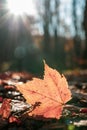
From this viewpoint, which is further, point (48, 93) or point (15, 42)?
point (15, 42)

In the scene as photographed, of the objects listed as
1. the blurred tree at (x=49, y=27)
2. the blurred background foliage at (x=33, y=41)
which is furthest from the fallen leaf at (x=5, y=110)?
the blurred tree at (x=49, y=27)

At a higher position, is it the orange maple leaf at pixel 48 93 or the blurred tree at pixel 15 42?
the blurred tree at pixel 15 42

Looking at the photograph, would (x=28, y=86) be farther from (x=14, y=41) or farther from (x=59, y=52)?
(x=59, y=52)

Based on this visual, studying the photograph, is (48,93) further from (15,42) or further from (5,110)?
(15,42)

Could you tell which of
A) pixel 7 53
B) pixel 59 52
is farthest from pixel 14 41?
pixel 59 52

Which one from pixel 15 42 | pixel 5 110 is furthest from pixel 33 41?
pixel 5 110

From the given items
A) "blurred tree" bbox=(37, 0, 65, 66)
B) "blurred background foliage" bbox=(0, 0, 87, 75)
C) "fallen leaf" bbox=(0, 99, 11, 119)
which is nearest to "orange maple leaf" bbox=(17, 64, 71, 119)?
"fallen leaf" bbox=(0, 99, 11, 119)

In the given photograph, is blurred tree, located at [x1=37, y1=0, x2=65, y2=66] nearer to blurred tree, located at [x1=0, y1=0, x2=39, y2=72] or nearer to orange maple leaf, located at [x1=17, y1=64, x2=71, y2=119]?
blurred tree, located at [x1=0, y1=0, x2=39, y2=72]

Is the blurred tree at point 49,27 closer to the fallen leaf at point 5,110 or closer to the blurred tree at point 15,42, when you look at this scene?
the blurred tree at point 15,42
